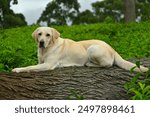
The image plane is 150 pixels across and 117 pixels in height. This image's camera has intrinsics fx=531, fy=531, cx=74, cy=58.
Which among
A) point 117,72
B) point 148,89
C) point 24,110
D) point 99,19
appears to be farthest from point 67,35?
point 99,19

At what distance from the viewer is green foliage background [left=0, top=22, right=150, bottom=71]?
10.4 m

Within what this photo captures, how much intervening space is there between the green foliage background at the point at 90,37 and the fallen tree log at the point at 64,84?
2.51 m

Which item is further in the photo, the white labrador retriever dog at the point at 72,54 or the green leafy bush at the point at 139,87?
the white labrador retriever dog at the point at 72,54

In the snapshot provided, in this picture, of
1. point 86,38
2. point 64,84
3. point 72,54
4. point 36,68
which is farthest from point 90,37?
point 64,84

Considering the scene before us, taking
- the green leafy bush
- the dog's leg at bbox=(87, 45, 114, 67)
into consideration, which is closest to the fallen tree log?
the green leafy bush

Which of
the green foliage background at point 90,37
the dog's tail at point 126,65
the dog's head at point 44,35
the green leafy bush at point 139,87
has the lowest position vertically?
the green foliage background at point 90,37

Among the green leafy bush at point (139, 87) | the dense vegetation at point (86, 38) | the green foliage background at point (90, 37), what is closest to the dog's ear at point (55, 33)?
the green leafy bush at point (139, 87)

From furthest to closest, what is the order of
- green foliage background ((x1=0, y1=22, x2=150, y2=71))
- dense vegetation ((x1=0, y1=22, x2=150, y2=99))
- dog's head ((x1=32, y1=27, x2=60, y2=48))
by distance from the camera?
1. green foliage background ((x1=0, y1=22, x2=150, y2=71))
2. dense vegetation ((x1=0, y1=22, x2=150, y2=99))
3. dog's head ((x1=32, y1=27, x2=60, y2=48))

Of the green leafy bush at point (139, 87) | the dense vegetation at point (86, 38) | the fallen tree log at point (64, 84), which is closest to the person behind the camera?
the green leafy bush at point (139, 87)

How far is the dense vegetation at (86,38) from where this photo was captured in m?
10.1

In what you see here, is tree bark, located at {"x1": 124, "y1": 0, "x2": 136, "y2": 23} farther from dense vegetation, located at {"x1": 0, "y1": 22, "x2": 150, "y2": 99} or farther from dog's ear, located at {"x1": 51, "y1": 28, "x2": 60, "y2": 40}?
dog's ear, located at {"x1": 51, "y1": 28, "x2": 60, "y2": 40}

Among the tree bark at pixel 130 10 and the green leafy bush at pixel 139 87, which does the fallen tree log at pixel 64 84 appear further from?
the tree bark at pixel 130 10

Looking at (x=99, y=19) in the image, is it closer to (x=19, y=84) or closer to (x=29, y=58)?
(x=29, y=58)

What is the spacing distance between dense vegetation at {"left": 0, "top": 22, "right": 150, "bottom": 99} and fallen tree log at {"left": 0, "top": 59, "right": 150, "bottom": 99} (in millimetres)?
2029
